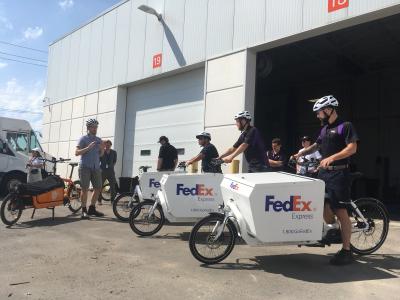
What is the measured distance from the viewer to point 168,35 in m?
12.9

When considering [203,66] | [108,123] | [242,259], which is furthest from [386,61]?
[242,259]

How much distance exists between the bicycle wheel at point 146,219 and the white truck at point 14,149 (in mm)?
6398

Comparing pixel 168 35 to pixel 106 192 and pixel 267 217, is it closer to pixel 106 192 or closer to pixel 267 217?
pixel 106 192

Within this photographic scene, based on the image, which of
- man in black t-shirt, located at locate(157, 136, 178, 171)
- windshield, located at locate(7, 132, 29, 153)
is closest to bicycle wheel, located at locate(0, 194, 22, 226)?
man in black t-shirt, located at locate(157, 136, 178, 171)

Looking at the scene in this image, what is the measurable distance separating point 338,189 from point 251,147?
1.43m

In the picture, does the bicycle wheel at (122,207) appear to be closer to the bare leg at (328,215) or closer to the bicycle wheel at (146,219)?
the bicycle wheel at (146,219)

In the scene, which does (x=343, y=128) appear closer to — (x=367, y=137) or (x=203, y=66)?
(x=203, y=66)

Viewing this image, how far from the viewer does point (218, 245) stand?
5.36 meters

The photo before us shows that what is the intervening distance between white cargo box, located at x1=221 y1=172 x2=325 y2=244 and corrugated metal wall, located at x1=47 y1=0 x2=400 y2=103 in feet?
14.0

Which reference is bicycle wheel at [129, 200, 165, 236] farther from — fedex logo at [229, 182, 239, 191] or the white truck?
the white truck

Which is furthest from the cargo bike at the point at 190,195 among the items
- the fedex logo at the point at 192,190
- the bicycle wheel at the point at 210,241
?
the bicycle wheel at the point at 210,241

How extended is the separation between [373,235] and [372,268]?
620 mm

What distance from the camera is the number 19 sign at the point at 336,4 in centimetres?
818

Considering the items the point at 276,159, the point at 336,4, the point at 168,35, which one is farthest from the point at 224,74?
the point at 336,4
